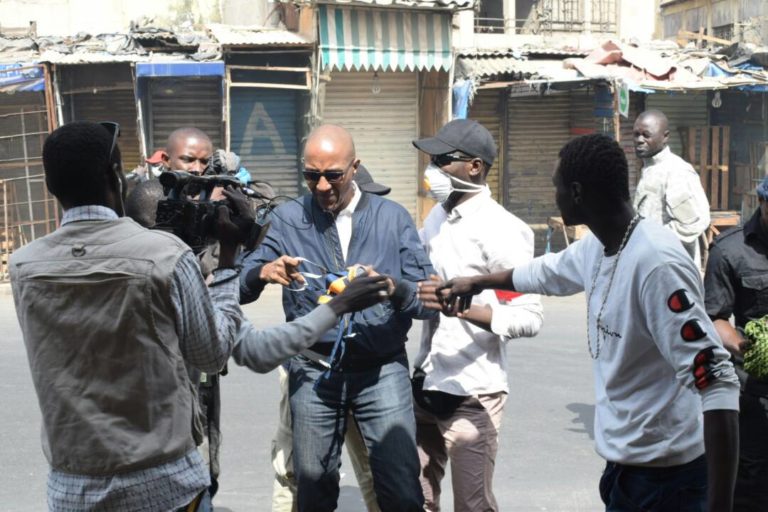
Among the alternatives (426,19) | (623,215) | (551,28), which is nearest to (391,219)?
(623,215)

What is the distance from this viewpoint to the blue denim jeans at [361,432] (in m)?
4.02

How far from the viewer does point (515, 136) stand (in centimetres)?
1720

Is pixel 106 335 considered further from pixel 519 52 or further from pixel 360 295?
pixel 519 52

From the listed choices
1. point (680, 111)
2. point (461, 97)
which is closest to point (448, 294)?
point (461, 97)

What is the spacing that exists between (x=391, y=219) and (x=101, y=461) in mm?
1885

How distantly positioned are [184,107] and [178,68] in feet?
5.45

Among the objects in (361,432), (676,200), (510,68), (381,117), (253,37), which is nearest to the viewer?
(361,432)

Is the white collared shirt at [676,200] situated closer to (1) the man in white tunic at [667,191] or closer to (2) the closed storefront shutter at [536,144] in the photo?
(1) the man in white tunic at [667,191]

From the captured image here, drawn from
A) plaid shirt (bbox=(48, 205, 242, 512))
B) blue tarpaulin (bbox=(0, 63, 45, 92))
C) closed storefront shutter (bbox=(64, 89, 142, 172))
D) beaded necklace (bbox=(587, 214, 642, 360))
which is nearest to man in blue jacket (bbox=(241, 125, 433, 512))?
beaded necklace (bbox=(587, 214, 642, 360))

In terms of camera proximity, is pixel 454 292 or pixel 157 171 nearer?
pixel 454 292

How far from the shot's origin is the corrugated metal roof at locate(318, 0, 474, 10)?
45.3 feet

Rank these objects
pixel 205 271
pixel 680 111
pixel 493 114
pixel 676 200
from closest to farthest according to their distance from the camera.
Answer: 1. pixel 205 271
2. pixel 676 200
3. pixel 493 114
4. pixel 680 111

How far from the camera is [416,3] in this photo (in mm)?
13953

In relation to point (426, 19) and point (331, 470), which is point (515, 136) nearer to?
point (426, 19)
